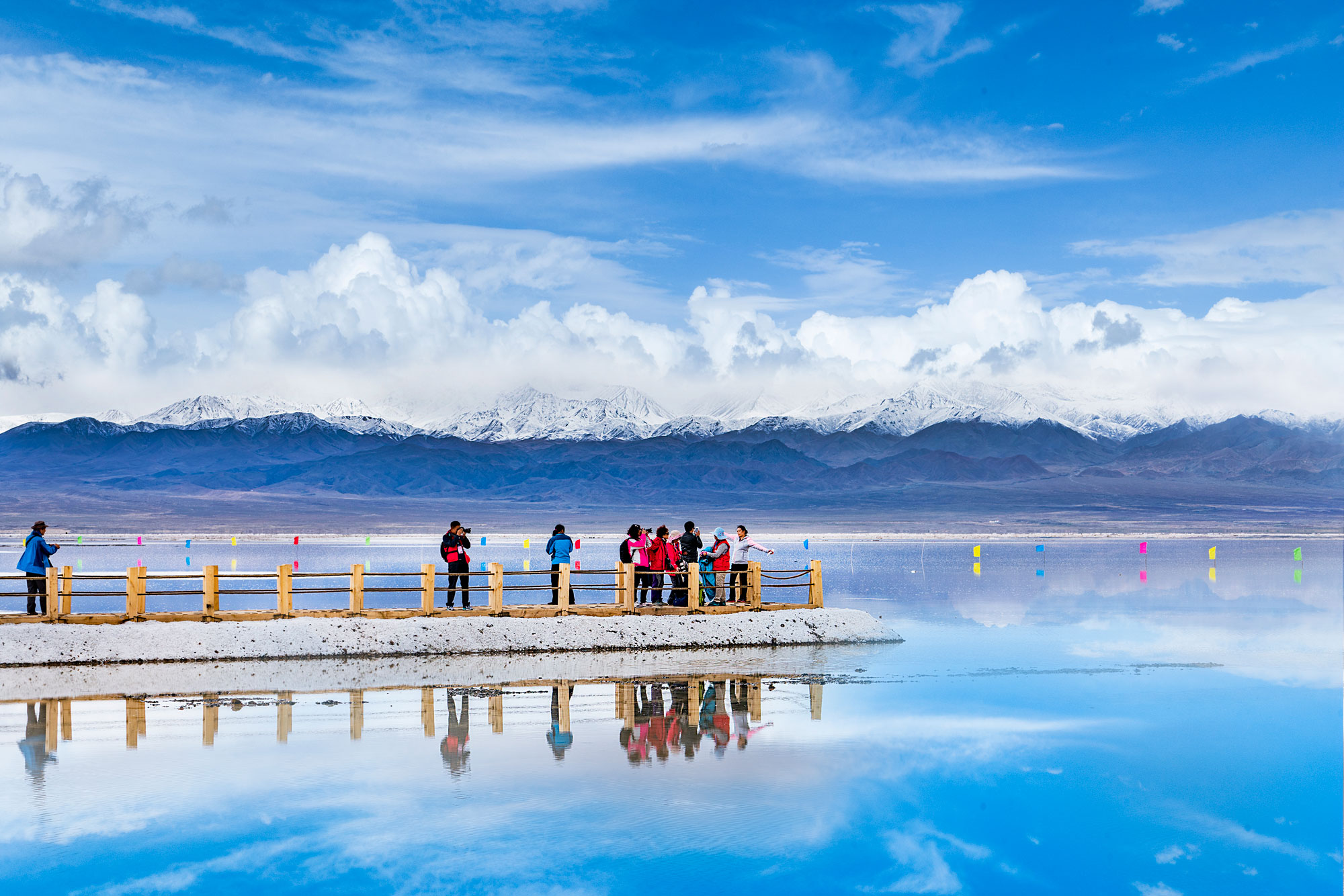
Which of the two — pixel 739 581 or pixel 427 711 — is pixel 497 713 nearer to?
pixel 427 711

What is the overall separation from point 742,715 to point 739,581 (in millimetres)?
8389

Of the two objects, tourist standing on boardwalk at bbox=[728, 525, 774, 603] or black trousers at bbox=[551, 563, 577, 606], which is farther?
tourist standing on boardwalk at bbox=[728, 525, 774, 603]

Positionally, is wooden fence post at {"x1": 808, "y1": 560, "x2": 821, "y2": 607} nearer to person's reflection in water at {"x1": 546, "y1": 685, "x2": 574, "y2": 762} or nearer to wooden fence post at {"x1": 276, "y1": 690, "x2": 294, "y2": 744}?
person's reflection in water at {"x1": 546, "y1": 685, "x2": 574, "y2": 762}

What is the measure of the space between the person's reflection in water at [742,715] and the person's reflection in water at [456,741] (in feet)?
9.07

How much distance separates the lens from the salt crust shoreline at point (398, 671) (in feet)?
57.5

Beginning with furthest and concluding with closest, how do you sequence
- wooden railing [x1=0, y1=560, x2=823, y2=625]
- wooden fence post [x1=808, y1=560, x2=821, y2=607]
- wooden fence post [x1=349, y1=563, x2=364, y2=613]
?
wooden fence post [x1=808, y1=560, x2=821, y2=607] → wooden fence post [x1=349, y1=563, x2=364, y2=613] → wooden railing [x1=0, y1=560, x2=823, y2=625]

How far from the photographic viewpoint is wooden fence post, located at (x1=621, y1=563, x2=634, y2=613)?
22.6m

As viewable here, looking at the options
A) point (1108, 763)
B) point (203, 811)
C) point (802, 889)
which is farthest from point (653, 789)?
point (1108, 763)

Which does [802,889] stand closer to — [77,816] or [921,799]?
[921,799]

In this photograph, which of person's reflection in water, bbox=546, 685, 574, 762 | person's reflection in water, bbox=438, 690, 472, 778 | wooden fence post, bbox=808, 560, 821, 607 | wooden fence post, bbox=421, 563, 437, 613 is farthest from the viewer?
wooden fence post, bbox=808, 560, 821, 607

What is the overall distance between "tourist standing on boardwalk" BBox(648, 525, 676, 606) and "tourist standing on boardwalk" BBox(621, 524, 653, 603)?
8 cm

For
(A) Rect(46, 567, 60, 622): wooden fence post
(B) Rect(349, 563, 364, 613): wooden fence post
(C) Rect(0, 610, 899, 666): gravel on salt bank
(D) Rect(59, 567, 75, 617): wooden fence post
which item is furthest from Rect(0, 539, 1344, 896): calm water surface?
(B) Rect(349, 563, 364, 613): wooden fence post

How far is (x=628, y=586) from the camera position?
2280cm

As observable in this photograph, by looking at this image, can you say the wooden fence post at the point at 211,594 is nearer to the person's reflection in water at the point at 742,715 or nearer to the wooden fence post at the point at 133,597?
the wooden fence post at the point at 133,597
